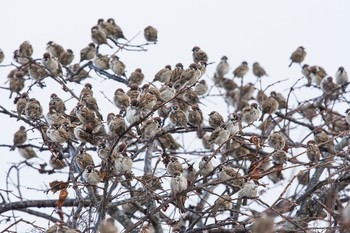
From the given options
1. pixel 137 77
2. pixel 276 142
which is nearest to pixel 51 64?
pixel 137 77

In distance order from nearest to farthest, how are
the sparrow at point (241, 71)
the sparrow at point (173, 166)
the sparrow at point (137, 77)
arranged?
the sparrow at point (173, 166)
the sparrow at point (137, 77)
the sparrow at point (241, 71)

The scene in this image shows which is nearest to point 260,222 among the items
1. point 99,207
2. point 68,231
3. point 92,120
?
point 68,231

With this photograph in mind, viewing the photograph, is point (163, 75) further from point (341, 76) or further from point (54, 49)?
point (341, 76)

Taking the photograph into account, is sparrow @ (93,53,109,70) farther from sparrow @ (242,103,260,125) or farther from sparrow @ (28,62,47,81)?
sparrow @ (242,103,260,125)

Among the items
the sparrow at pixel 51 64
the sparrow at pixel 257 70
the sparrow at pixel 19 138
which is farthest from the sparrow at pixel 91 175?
the sparrow at pixel 257 70

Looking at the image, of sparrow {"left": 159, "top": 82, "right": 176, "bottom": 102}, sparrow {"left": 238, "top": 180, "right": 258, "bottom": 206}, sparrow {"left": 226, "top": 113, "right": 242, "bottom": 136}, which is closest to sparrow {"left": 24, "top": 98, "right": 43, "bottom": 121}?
sparrow {"left": 159, "top": 82, "right": 176, "bottom": 102}

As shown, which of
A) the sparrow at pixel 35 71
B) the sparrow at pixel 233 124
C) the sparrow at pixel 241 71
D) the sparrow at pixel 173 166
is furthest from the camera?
the sparrow at pixel 241 71

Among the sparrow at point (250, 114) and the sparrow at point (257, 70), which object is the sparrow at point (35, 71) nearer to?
the sparrow at point (250, 114)

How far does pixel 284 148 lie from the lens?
6.12 meters

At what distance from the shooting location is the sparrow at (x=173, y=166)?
18.4 ft

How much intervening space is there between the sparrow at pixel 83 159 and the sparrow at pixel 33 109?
3.00 feet

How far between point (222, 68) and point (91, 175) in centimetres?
584

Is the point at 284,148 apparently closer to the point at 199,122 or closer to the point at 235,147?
the point at 199,122

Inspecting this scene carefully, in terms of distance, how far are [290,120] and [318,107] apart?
692 mm
